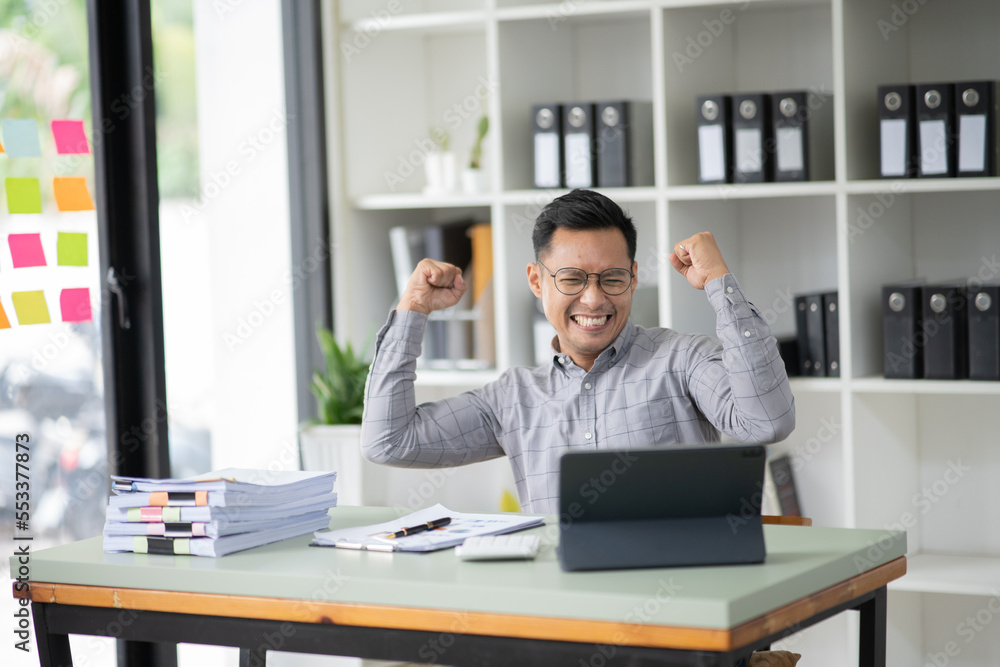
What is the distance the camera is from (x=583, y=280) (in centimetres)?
211

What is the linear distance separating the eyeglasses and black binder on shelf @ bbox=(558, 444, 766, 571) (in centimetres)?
74

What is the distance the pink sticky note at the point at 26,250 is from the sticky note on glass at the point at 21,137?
185 mm

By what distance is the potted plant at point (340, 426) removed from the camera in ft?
10.5

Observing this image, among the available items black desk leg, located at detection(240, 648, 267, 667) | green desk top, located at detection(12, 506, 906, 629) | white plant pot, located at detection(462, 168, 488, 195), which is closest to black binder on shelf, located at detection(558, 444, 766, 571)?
green desk top, located at detection(12, 506, 906, 629)

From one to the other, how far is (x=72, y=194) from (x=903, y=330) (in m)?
2.09

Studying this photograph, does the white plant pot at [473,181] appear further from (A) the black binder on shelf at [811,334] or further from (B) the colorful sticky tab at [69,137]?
(B) the colorful sticky tab at [69,137]

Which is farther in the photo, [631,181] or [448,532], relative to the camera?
[631,181]

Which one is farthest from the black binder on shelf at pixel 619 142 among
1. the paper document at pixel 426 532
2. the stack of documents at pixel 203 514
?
the stack of documents at pixel 203 514

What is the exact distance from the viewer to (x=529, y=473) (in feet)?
7.19

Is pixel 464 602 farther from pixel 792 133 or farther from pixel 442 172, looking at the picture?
pixel 442 172

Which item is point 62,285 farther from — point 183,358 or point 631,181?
point 631,181

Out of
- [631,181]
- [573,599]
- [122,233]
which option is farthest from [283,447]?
[573,599]

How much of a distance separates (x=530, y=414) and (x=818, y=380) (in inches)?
43.2

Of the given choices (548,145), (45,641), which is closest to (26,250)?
(45,641)
